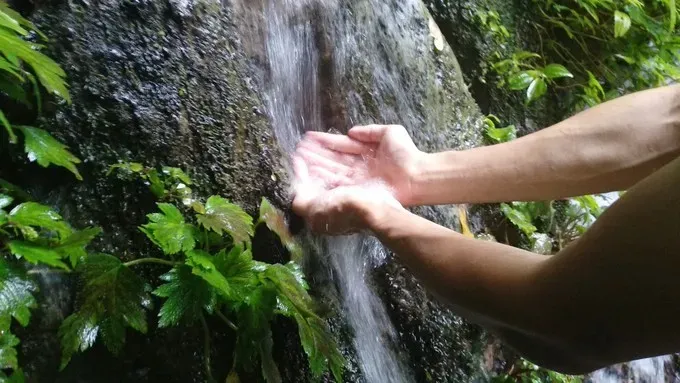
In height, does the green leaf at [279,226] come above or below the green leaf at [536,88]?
above

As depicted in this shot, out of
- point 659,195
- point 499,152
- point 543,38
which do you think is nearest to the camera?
point 659,195

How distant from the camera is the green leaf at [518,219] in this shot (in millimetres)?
2281

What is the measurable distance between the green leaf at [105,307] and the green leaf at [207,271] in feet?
0.41

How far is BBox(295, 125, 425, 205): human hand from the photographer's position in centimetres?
175

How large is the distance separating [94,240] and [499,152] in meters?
1.14

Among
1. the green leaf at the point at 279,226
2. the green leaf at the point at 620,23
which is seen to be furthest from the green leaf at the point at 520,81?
the green leaf at the point at 279,226

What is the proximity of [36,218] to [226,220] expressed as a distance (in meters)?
0.38

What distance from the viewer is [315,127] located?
74.3 inches

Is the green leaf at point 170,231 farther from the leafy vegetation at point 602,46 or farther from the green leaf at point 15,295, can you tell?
the leafy vegetation at point 602,46

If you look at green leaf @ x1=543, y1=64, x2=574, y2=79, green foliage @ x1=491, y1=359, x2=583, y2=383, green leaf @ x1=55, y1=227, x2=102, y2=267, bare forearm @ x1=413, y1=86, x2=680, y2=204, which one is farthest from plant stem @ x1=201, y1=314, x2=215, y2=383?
green leaf @ x1=543, y1=64, x2=574, y2=79

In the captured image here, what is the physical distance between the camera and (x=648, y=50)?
3.21m

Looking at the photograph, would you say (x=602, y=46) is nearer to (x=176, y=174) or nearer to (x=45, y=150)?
(x=176, y=174)

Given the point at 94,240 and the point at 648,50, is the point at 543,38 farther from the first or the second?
the point at 94,240

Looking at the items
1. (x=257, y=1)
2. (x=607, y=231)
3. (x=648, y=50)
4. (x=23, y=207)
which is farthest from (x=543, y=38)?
(x=23, y=207)
